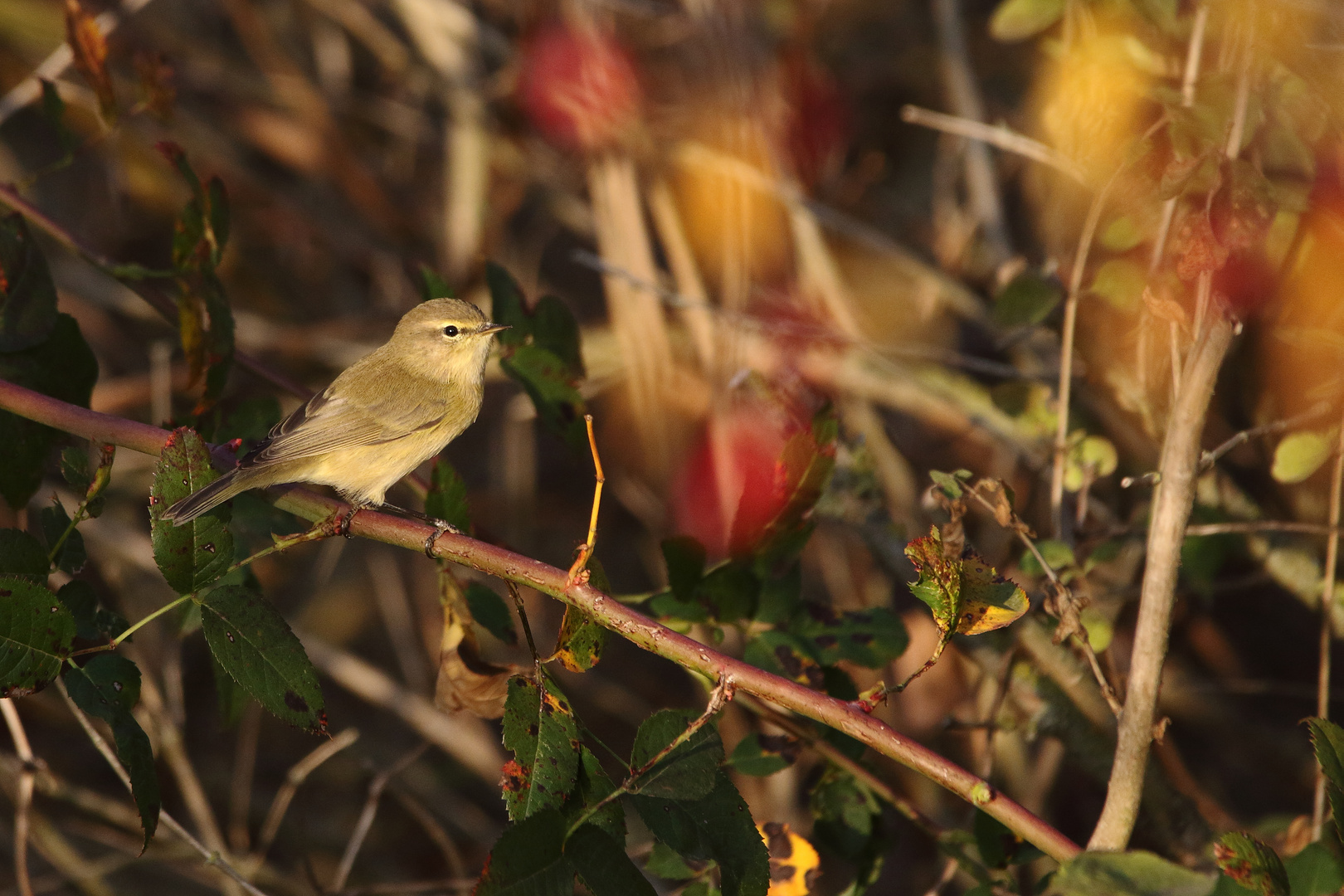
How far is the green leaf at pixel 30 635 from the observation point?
1.58 meters

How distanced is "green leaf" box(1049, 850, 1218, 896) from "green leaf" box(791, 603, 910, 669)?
0.72m

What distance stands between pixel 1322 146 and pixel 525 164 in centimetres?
340

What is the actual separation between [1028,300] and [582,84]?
2.43m

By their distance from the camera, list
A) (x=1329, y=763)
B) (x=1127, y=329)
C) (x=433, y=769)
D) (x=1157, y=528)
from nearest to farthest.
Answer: (x=1329, y=763) < (x=1157, y=528) < (x=1127, y=329) < (x=433, y=769)

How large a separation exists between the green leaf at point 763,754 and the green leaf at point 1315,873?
2.77 ft

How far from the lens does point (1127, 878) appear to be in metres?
1.28

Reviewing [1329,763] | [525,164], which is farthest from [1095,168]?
[525,164]

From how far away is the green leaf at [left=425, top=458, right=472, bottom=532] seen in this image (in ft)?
6.83

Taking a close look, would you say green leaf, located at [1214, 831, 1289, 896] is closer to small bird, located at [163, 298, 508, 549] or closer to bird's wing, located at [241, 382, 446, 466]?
small bird, located at [163, 298, 508, 549]

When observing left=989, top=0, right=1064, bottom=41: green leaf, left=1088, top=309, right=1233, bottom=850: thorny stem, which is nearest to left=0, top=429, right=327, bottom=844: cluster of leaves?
left=1088, top=309, right=1233, bottom=850: thorny stem

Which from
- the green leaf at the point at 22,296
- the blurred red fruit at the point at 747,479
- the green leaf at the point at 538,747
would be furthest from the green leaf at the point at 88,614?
the blurred red fruit at the point at 747,479

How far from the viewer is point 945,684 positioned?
3771 mm

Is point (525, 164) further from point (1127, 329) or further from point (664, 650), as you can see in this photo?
point (664, 650)

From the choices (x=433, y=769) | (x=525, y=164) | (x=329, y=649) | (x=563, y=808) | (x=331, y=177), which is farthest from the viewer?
(x=331, y=177)
